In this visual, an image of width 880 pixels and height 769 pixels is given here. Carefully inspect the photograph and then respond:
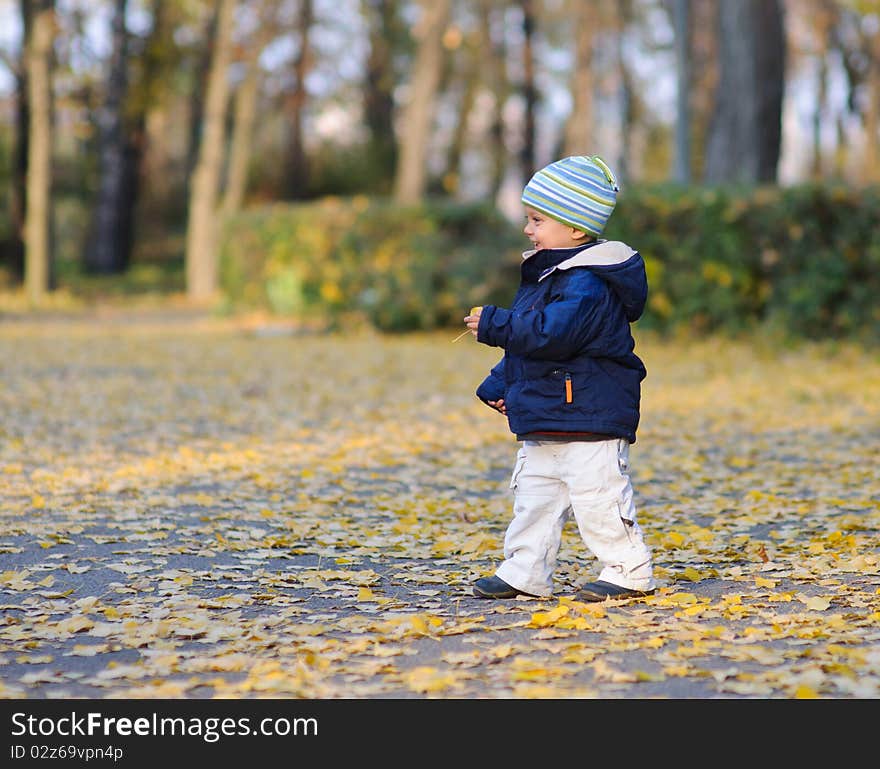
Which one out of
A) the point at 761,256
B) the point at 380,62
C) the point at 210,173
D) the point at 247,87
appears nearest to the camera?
the point at 761,256

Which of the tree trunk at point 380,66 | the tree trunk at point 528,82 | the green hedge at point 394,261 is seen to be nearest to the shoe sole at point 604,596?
the green hedge at point 394,261

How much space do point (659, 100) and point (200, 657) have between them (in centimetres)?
4563

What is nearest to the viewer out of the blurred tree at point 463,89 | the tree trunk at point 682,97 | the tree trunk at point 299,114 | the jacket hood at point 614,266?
the jacket hood at point 614,266

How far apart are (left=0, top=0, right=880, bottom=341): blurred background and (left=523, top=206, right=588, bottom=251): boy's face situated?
1096 centimetres

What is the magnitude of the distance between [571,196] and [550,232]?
0.51 feet

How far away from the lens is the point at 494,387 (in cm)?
521

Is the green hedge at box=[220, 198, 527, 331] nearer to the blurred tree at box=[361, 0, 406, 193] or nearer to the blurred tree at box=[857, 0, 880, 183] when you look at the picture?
the blurred tree at box=[361, 0, 406, 193]

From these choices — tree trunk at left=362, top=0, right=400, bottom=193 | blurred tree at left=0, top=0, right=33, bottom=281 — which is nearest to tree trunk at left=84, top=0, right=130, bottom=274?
blurred tree at left=0, top=0, right=33, bottom=281

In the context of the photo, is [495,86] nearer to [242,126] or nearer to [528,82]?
[528,82]

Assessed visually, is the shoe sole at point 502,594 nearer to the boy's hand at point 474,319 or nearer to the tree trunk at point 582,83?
the boy's hand at point 474,319

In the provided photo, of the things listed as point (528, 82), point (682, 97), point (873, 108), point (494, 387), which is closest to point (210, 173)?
point (682, 97)

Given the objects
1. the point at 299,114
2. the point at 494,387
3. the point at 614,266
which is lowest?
the point at 494,387

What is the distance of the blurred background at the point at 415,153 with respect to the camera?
1620 cm
